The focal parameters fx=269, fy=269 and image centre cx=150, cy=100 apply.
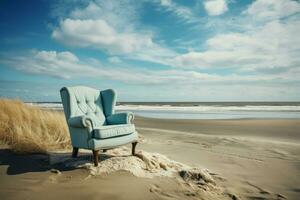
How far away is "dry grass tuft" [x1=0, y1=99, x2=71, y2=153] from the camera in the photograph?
461 centimetres

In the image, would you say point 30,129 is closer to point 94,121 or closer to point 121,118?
point 94,121

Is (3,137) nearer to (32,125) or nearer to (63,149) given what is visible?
(32,125)

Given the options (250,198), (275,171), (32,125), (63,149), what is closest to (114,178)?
(250,198)

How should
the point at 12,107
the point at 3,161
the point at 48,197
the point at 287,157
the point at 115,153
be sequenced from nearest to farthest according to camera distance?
1. the point at 48,197
2. the point at 3,161
3. the point at 115,153
4. the point at 287,157
5. the point at 12,107

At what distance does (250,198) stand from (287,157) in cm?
230

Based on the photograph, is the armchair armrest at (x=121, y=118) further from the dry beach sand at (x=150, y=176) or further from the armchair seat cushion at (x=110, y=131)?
the dry beach sand at (x=150, y=176)

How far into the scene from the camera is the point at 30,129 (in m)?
5.11

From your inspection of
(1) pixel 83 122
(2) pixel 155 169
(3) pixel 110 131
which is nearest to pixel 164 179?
(2) pixel 155 169

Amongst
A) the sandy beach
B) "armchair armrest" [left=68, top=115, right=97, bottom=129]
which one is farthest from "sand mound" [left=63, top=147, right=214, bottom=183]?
"armchair armrest" [left=68, top=115, right=97, bottom=129]

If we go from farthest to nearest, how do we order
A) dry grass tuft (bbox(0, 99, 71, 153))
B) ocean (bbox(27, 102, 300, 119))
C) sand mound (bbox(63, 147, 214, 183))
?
ocean (bbox(27, 102, 300, 119))
dry grass tuft (bbox(0, 99, 71, 153))
sand mound (bbox(63, 147, 214, 183))

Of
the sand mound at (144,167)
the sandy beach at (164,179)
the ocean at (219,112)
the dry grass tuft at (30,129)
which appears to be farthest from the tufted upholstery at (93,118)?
the ocean at (219,112)

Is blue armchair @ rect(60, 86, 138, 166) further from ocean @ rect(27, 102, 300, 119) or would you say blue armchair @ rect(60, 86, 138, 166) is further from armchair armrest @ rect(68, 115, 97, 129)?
ocean @ rect(27, 102, 300, 119)

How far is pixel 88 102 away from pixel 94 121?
1.76ft

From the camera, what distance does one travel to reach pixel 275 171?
409 centimetres
